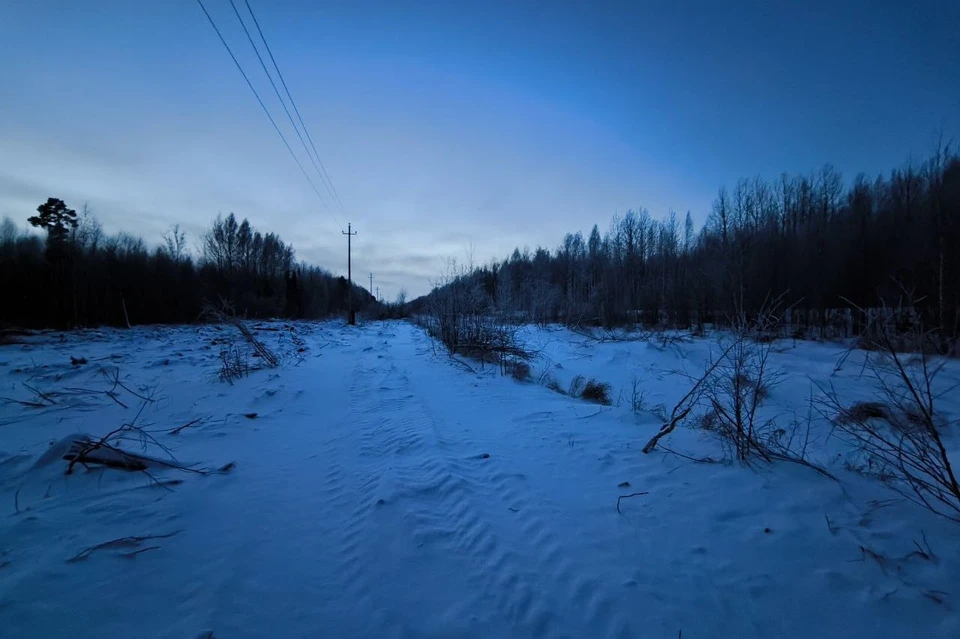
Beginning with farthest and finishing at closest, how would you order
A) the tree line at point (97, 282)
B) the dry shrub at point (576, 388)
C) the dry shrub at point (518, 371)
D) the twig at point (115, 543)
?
the tree line at point (97, 282)
the dry shrub at point (518, 371)
the dry shrub at point (576, 388)
the twig at point (115, 543)

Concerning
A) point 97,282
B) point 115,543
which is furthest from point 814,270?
point 97,282

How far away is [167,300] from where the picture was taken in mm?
31156

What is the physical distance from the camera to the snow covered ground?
74.6 inches

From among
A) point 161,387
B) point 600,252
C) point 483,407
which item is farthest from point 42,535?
point 600,252

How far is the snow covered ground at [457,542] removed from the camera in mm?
1895

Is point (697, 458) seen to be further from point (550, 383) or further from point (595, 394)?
point (550, 383)

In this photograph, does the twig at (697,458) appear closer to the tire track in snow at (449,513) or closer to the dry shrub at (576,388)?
the tire track in snow at (449,513)

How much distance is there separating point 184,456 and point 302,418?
1726 mm

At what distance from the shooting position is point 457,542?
8.48 ft

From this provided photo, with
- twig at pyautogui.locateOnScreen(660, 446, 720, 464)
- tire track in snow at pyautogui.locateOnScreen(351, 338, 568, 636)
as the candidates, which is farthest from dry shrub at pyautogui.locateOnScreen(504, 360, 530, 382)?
twig at pyautogui.locateOnScreen(660, 446, 720, 464)

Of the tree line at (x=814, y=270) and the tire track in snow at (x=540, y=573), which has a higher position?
the tree line at (x=814, y=270)

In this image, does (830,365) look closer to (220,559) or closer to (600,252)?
(220,559)

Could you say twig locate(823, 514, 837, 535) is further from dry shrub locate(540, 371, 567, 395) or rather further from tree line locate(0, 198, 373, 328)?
tree line locate(0, 198, 373, 328)

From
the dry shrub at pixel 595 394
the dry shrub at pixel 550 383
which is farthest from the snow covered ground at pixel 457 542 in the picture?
the dry shrub at pixel 550 383
